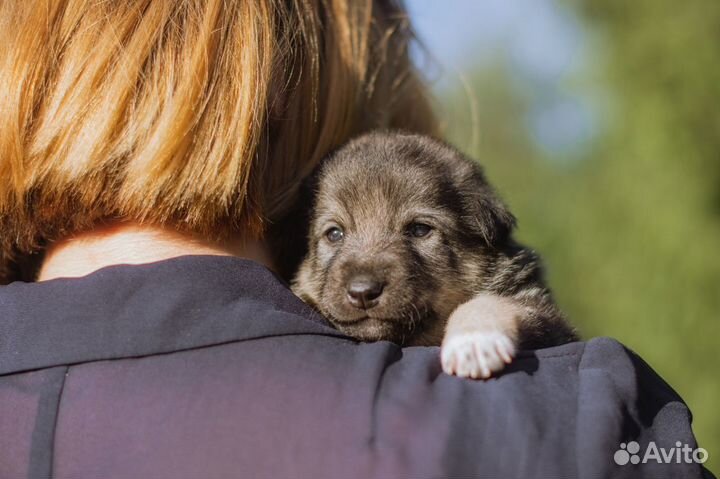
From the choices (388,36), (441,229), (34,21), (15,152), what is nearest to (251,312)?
(15,152)

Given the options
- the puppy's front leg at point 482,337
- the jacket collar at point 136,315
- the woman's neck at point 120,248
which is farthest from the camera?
the woman's neck at point 120,248

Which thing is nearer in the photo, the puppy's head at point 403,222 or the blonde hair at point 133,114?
the blonde hair at point 133,114

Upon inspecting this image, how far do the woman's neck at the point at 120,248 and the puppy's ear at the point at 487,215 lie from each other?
1.28 meters

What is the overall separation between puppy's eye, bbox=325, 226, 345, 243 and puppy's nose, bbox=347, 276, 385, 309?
0.44m

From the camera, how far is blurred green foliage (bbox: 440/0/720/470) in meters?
7.93

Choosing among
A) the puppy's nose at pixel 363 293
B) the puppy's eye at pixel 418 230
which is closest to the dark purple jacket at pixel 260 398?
the puppy's nose at pixel 363 293

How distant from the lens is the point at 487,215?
340 centimetres

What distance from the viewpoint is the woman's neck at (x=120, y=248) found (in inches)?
93.6

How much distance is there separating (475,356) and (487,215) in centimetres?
135

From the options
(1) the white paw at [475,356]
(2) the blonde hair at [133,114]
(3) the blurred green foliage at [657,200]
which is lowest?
(3) the blurred green foliage at [657,200]

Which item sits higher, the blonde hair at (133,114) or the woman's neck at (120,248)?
Result: the blonde hair at (133,114)

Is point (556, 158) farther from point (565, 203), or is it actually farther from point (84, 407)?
point (84, 407)

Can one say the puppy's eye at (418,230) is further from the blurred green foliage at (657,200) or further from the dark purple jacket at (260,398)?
the blurred green foliage at (657,200)

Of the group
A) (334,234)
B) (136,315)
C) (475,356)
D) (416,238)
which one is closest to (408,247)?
(416,238)
